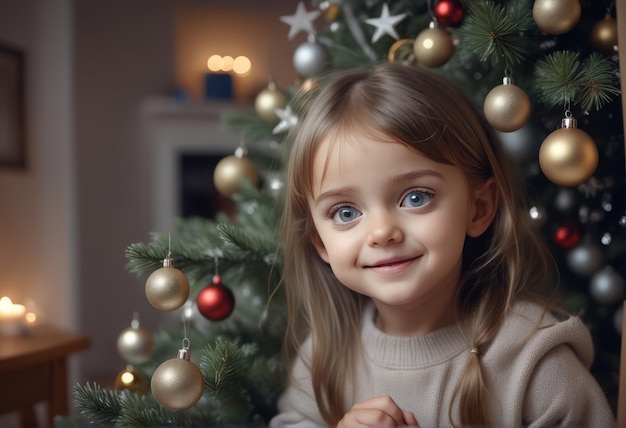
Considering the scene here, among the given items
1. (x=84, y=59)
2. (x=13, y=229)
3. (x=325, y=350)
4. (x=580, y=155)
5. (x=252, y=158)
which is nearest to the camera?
(x=580, y=155)

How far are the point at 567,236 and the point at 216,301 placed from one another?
54cm

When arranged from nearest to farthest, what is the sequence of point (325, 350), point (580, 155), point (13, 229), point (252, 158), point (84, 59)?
point (580, 155) < point (325, 350) < point (252, 158) < point (13, 229) < point (84, 59)

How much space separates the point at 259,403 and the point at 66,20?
5.71 ft

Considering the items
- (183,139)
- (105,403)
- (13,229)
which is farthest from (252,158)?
(183,139)

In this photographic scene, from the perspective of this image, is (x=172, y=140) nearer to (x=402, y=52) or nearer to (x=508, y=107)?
(x=402, y=52)

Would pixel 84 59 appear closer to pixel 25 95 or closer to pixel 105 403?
pixel 25 95

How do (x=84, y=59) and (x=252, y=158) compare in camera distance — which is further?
(x=84, y=59)

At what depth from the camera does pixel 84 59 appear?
3.09 metres

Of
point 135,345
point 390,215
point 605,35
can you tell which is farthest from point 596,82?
point 135,345

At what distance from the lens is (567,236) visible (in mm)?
986

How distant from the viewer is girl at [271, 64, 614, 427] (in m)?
0.71

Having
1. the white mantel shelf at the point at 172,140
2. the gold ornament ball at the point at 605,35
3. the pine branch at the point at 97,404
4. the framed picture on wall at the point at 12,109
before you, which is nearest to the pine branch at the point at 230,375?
the pine branch at the point at 97,404

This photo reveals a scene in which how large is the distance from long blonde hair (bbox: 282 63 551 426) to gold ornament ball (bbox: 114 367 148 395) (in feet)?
0.72

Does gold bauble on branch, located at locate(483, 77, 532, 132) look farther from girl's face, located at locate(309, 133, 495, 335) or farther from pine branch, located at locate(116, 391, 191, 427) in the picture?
pine branch, located at locate(116, 391, 191, 427)
